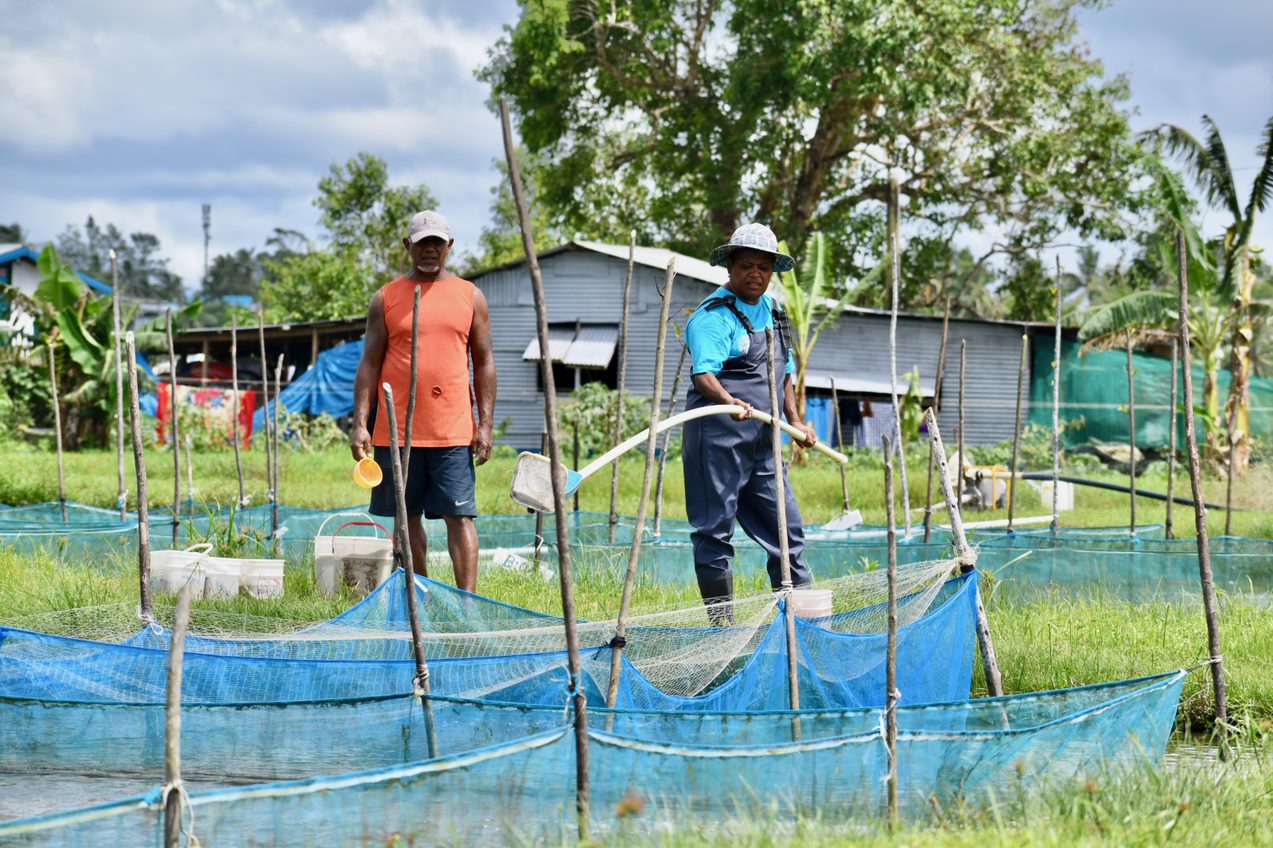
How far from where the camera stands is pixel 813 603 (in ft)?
13.2

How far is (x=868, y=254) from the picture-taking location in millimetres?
21375

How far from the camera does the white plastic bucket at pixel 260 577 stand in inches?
198

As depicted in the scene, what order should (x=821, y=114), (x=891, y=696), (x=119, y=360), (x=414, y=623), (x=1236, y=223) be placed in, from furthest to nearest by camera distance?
(x=821, y=114)
(x=1236, y=223)
(x=119, y=360)
(x=414, y=623)
(x=891, y=696)

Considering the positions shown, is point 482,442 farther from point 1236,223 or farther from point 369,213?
point 369,213

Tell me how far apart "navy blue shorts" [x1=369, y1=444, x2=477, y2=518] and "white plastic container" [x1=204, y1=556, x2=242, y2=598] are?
2.57 ft

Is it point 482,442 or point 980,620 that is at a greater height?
point 482,442

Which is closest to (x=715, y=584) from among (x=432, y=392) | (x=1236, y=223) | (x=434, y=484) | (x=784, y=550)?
(x=784, y=550)

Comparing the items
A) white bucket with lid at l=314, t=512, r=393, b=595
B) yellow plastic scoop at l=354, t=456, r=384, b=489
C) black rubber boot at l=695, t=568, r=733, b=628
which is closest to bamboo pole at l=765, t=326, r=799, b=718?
black rubber boot at l=695, t=568, r=733, b=628

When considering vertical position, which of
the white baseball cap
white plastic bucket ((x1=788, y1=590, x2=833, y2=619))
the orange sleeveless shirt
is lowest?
white plastic bucket ((x1=788, y1=590, x2=833, y2=619))

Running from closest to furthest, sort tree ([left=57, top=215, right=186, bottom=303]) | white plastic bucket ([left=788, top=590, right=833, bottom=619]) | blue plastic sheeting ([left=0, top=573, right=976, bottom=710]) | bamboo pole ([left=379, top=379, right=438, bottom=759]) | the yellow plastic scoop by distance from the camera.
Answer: bamboo pole ([left=379, top=379, right=438, bottom=759]) → blue plastic sheeting ([left=0, top=573, right=976, bottom=710]) → white plastic bucket ([left=788, top=590, right=833, bottom=619]) → the yellow plastic scoop → tree ([left=57, top=215, right=186, bottom=303])

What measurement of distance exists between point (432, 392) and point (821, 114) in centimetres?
1532

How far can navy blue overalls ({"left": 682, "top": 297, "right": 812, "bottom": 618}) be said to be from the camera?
13.6 feet

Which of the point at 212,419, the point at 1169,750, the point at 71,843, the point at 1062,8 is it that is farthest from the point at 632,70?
the point at 71,843

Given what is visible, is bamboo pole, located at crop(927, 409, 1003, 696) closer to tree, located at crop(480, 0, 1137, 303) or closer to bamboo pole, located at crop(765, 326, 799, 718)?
bamboo pole, located at crop(765, 326, 799, 718)
